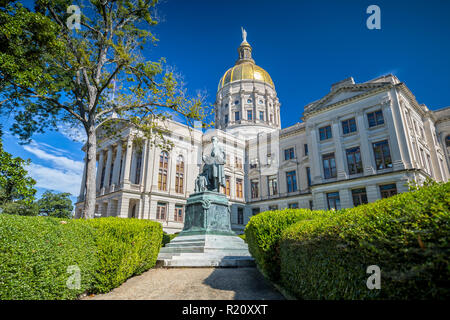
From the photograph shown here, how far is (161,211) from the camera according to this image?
1409 inches

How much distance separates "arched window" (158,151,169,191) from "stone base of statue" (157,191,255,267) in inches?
993

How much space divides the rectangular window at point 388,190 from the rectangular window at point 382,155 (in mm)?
1976

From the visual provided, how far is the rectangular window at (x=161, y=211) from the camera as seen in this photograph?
3527cm

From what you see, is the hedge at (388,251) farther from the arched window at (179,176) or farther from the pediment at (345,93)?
the arched window at (179,176)

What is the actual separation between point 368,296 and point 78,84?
16.2 meters

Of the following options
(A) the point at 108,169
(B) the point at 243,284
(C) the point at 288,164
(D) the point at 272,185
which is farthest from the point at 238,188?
(B) the point at 243,284

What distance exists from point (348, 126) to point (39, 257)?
31473 mm

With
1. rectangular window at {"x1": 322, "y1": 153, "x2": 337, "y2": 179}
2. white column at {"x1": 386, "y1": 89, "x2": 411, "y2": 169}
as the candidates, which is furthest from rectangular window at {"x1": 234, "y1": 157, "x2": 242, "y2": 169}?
white column at {"x1": 386, "y1": 89, "x2": 411, "y2": 169}

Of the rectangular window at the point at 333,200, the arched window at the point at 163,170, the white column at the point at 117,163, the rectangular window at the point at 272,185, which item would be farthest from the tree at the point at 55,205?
the rectangular window at the point at 333,200

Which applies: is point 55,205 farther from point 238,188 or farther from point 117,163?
point 238,188

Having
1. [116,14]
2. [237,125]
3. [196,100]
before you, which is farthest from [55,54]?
[237,125]

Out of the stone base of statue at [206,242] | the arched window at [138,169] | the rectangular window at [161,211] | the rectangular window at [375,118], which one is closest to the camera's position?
the stone base of statue at [206,242]

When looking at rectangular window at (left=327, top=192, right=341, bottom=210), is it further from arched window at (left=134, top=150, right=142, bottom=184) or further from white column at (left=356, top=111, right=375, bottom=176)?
arched window at (left=134, top=150, right=142, bottom=184)

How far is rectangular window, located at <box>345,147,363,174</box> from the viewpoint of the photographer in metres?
28.6
